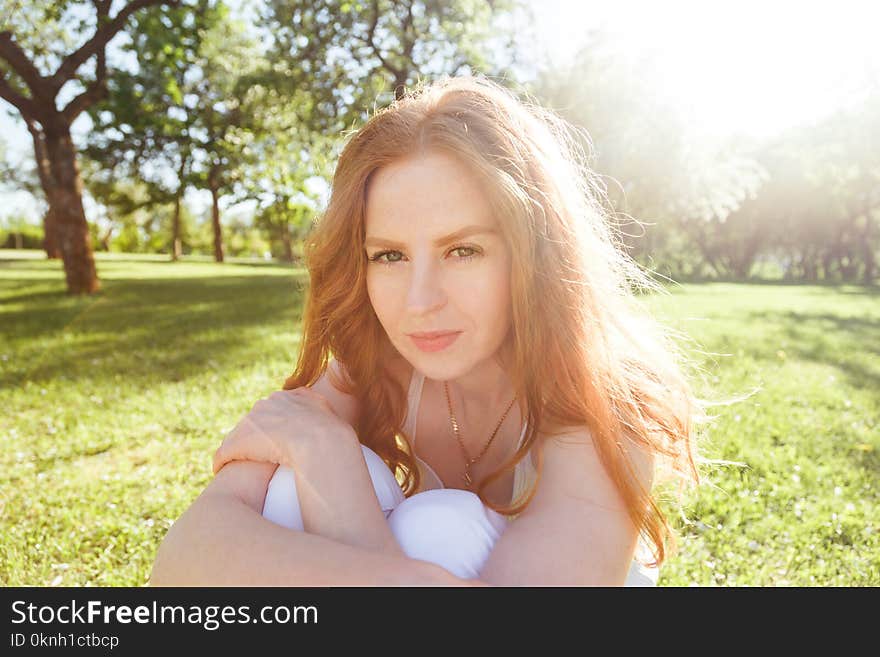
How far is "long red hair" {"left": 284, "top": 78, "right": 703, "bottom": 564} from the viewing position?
78.7 inches

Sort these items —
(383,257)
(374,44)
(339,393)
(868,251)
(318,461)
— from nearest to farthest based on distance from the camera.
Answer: (318,461)
(383,257)
(339,393)
(374,44)
(868,251)

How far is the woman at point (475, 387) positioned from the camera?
1.73 m

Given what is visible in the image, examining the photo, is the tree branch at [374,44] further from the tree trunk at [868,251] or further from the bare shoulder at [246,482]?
the tree trunk at [868,251]

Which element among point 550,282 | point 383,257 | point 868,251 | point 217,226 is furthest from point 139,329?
point 868,251

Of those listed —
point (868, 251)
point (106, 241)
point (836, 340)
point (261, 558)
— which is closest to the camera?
point (261, 558)

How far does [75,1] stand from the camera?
1251cm

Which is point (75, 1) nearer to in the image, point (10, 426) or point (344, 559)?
point (10, 426)

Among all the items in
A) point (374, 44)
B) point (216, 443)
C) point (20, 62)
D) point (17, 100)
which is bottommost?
point (216, 443)

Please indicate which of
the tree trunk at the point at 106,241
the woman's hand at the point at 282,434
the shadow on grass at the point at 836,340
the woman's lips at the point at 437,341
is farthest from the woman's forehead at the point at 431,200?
the tree trunk at the point at 106,241

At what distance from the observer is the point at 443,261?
207 centimetres

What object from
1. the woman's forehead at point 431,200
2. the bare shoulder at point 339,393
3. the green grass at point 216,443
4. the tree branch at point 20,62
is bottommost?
the green grass at point 216,443

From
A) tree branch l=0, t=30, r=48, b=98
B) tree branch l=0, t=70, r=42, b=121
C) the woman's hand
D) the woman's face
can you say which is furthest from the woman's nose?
tree branch l=0, t=70, r=42, b=121

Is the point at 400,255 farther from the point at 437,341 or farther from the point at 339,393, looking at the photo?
the point at 339,393

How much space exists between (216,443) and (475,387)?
3144 mm
